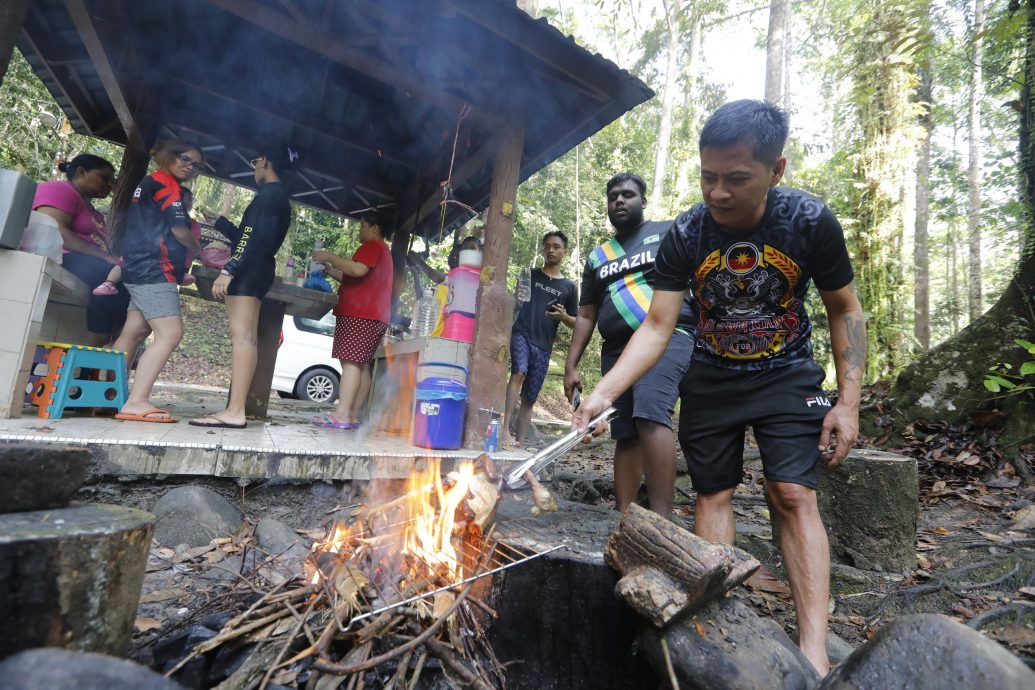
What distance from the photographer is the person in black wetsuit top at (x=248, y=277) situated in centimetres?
386

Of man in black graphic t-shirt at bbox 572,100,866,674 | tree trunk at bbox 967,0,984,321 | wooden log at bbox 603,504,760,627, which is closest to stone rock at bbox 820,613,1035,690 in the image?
wooden log at bbox 603,504,760,627

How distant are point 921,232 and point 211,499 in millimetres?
21418

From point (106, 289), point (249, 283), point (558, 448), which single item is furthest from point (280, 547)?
point (106, 289)

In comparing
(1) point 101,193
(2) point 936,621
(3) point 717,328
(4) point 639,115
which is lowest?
(2) point 936,621

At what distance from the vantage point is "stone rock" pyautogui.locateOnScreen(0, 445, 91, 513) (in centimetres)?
134

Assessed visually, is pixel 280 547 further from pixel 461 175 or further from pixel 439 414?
pixel 461 175

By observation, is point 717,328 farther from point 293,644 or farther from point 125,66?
point 125,66

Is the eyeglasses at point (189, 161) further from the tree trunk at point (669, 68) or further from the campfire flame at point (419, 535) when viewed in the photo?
the tree trunk at point (669, 68)

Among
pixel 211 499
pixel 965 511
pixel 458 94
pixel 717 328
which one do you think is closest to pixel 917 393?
pixel 965 511

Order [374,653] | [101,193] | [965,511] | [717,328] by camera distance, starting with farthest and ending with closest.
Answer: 1. [101,193]
2. [965,511]
3. [717,328]
4. [374,653]

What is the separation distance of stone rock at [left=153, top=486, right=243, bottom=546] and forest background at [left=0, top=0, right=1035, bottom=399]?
5.90 meters

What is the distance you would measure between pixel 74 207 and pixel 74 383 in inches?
62.5

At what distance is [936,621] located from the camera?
128cm

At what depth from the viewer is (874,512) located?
3.03m
